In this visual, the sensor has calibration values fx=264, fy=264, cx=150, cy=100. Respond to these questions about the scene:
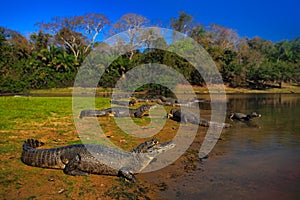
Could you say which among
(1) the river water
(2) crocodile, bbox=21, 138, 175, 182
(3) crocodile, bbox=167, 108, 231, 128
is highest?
(3) crocodile, bbox=167, 108, 231, 128

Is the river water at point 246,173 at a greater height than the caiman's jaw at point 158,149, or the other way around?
the caiman's jaw at point 158,149

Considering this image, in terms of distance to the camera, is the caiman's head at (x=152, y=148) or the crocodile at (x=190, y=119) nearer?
the caiman's head at (x=152, y=148)

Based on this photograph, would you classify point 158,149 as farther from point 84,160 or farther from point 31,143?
point 31,143

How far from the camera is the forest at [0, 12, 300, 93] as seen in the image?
31947mm

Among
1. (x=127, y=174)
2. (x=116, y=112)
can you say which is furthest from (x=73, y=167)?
(x=116, y=112)

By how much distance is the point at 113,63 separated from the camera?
34.8 metres

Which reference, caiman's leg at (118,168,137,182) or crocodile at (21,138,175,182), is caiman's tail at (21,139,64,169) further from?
caiman's leg at (118,168,137,182)

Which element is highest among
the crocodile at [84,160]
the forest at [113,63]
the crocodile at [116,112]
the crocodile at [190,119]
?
the forest at [113,63]

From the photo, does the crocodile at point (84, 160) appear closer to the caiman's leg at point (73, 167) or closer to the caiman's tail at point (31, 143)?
the caiman's leg at point (73, 167)

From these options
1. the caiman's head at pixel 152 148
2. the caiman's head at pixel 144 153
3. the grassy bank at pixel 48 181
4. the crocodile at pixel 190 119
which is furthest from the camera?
the crocodile at pixel 190 119

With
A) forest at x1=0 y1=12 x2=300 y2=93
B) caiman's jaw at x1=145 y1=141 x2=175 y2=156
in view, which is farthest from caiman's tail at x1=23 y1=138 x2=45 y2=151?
forest at x1=0 y1=12 x2=300 y2=93

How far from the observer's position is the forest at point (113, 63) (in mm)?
31947

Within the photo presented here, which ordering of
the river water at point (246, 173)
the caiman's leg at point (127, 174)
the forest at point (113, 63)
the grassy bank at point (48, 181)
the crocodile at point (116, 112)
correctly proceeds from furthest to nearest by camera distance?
the forest at point (113, 63), the crocodile at point (116, 112), the caiman's leg at point (127, 174), the river water at point (246, 173), the grassy bank at point (48, 181)

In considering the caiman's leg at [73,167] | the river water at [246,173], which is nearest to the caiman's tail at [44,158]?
the caiman's leg at [73,167]
